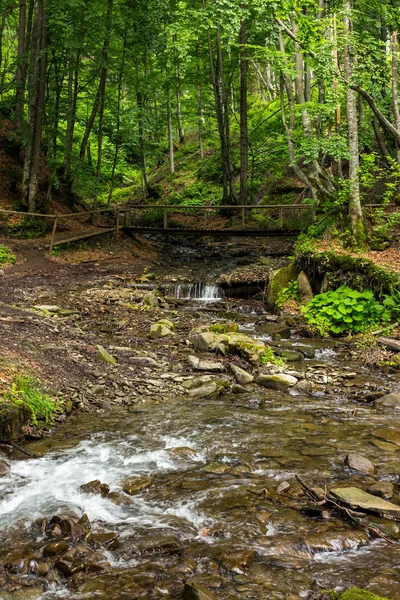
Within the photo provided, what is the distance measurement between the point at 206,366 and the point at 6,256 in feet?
30.1

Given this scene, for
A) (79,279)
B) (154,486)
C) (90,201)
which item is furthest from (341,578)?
(90,201)

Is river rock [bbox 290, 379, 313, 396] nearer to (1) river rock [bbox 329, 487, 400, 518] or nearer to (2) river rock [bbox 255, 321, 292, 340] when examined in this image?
(2) river rock [bbox 255, 321, 292, 340]

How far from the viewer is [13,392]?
5.36m

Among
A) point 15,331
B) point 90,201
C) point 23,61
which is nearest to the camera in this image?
point 15,331

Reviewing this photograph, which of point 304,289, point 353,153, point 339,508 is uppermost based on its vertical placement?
point 353,153

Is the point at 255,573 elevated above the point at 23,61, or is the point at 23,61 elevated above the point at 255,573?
the point at 23,61

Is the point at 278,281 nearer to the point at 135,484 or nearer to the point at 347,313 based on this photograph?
the point at 347,313

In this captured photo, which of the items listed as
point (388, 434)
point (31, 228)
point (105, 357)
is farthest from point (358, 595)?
point (31, 228)

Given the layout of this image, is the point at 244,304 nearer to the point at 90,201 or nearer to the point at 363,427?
the point at 363,427

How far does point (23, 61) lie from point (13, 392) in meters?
16.1

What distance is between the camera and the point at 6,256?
14.4 meters

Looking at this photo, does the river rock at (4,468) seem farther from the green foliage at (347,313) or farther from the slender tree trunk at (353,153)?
the slender tree trunk at (353,153)

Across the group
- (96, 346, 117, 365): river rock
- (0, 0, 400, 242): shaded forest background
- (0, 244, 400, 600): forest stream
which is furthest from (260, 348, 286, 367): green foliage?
(0, 0, 400, 242): shaded forest background

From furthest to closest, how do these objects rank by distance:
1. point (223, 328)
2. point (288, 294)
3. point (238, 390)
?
point (288, 294)
point (223, 328)
point (238, 390)
